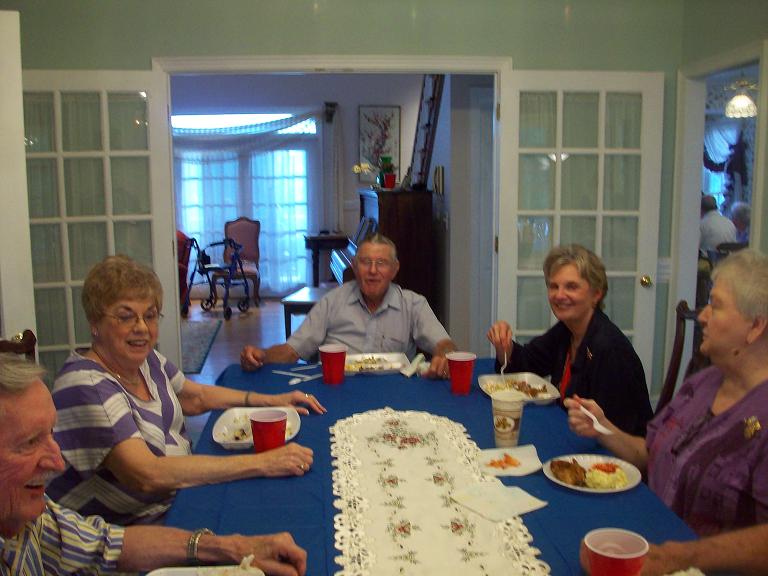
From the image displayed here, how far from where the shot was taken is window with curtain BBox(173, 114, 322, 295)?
8680 millimetres

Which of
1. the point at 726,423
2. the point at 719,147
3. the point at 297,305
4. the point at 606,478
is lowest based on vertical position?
the point at 297,305

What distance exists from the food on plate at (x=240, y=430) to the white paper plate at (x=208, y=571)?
1.96 feet

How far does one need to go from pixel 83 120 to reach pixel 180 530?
9.83 feet

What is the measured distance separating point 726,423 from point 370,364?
4.22ft

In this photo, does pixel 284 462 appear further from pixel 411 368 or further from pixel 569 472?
pixel 411 368

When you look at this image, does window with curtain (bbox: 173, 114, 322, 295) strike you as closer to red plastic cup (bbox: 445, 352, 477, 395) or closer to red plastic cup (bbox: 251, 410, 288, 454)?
red plastic cup (bbox: 445, 352, 477, 395)

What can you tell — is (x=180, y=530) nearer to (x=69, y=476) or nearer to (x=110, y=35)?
(x=69, y=476)

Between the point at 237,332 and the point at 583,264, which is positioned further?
the point at 237,332

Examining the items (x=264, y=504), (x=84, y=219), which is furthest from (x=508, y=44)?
(x=264, y=504)

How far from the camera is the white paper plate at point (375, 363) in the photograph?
250 cm

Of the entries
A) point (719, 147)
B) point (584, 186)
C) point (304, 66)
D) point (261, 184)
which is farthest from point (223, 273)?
point (719, 147)

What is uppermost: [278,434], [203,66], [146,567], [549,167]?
[203,66]

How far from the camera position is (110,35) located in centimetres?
374

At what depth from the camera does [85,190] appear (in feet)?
12.5
